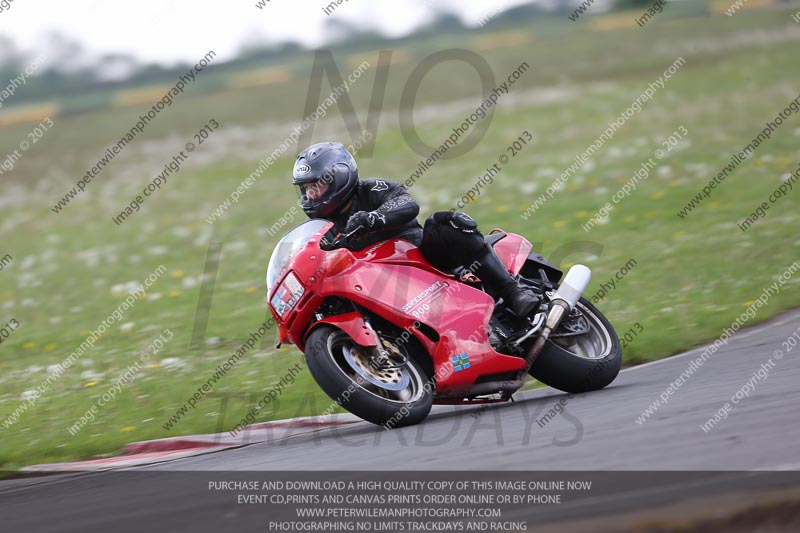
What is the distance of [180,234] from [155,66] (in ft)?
79.0

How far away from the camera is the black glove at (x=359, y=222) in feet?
22.6

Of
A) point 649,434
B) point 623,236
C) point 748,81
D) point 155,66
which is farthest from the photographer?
point 155,66

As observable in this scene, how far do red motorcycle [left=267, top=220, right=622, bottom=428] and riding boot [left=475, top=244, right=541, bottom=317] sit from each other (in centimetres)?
10

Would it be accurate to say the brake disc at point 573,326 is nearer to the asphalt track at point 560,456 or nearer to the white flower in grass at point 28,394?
the asphalt track at point 560,456

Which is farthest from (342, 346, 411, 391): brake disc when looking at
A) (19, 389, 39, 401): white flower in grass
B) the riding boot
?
(19, 389, 39, 401): white flower in grass

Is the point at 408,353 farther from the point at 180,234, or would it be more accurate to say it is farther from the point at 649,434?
the point at 180,234

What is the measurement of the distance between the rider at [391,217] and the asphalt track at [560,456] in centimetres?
90

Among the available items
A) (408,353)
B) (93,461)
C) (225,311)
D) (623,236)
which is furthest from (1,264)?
(408,353)

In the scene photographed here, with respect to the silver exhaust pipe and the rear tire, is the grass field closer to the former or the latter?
the rear tire

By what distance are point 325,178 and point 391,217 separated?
54 centimetres

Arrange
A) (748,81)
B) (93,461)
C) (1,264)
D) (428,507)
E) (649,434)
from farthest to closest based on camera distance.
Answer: (748,81) → (1,264) → (93,461) → (649,434) → (428,507)

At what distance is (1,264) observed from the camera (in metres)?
19.7

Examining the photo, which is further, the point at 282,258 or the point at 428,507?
the point at 282,258

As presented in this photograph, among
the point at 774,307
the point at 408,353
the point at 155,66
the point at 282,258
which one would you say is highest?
the point at 282,258
